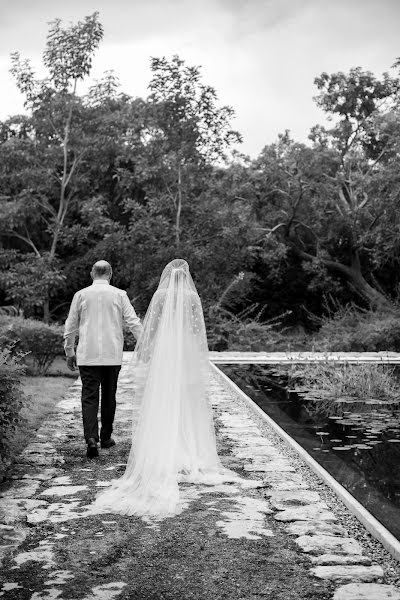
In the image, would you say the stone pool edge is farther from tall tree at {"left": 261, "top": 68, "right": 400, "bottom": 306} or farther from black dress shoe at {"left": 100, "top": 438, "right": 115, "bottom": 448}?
tall tree at {"left": 261, "top": 68, "right": 400, "bottom": 306}

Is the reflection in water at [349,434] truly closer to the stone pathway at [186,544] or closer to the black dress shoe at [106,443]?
the stone pathway at [186,544]

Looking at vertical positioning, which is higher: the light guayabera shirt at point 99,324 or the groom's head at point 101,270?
the groom's head at point 101,270

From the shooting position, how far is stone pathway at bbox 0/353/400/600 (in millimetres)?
3535

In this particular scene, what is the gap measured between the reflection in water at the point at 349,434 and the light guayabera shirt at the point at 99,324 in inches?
79.7

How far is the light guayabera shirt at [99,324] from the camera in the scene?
694cm

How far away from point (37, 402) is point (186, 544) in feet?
19.3

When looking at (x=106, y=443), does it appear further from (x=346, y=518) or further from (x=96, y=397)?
(x=346, y=518)

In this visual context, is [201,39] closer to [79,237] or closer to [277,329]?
[79,237]

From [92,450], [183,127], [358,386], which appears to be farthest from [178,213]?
[92,450]

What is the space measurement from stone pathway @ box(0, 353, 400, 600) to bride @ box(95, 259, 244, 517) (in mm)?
228

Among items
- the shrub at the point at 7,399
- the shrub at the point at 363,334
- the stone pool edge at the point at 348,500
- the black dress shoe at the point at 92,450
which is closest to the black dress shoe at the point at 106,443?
the black dress shoe at the point at 92,450

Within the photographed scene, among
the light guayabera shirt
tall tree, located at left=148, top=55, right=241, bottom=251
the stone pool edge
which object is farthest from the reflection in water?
tall tree, located at left=148, top=55, right=241, bottom=251

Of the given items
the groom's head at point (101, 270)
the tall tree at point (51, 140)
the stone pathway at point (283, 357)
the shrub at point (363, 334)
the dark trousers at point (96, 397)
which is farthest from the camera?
the tall tree at point (51, 140)

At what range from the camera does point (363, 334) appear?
1939 centimetres
